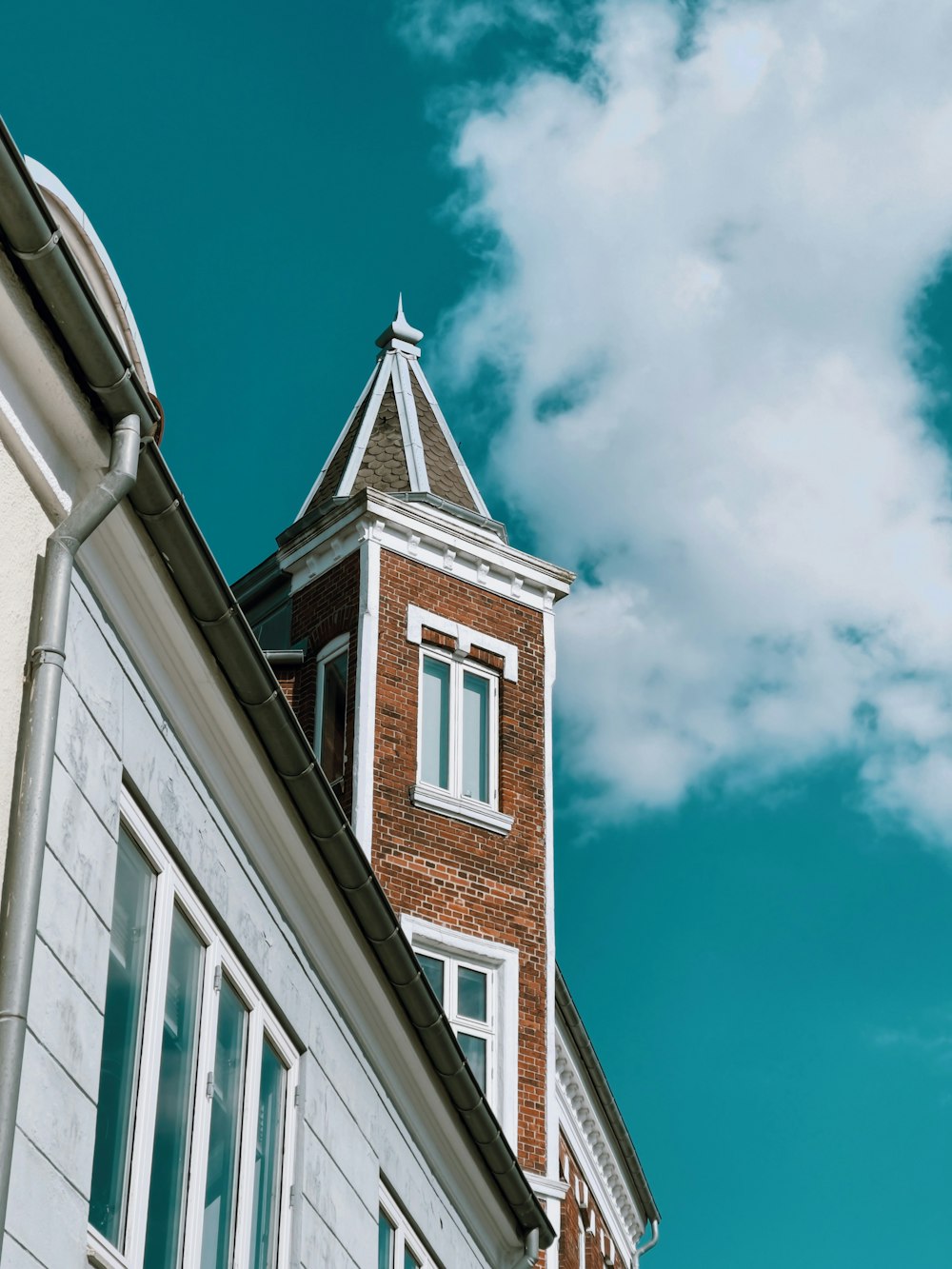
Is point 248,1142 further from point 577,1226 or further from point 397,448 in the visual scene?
point 577,1226

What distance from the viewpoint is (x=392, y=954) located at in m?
12.9

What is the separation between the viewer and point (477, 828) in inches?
893

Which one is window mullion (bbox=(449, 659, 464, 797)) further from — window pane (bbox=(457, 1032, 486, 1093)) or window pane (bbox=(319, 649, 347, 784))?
window pane (bbox=(457, 1032, 486, 1093))

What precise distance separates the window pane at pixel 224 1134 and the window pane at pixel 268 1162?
1.27 feet

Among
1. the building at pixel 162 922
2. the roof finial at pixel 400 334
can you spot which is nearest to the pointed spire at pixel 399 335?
the roof finial at pixel 400 334

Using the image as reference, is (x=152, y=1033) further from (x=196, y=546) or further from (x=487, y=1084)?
(x=487, y=1084)

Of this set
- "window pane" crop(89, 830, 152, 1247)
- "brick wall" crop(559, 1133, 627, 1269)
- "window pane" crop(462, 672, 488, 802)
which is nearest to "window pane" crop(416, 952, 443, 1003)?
"window pane" crop(462, 672, 488, 802)

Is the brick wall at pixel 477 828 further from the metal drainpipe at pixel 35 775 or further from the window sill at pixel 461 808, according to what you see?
the metal drainpipe at pixel 35 775

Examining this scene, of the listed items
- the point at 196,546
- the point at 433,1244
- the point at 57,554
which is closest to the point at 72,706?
the point at 57,554

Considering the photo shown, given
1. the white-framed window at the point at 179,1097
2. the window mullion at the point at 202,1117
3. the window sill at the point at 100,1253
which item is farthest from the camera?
the window mullion at the point at 202,1117

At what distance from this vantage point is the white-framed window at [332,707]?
23000 millimetres

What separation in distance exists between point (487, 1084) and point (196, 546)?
1324cm

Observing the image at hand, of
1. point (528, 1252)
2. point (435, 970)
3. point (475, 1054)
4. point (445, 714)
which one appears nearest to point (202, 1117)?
point (528, 1252)

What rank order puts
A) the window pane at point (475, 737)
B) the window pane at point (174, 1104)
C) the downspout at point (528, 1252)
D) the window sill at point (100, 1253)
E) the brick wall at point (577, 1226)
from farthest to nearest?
the brick wall at point (577, 1226), the window pane at point (475, 737), the downspout at point (528, 1252), the window pane at point (174, 1104), the window sill at point (100, 1253)
